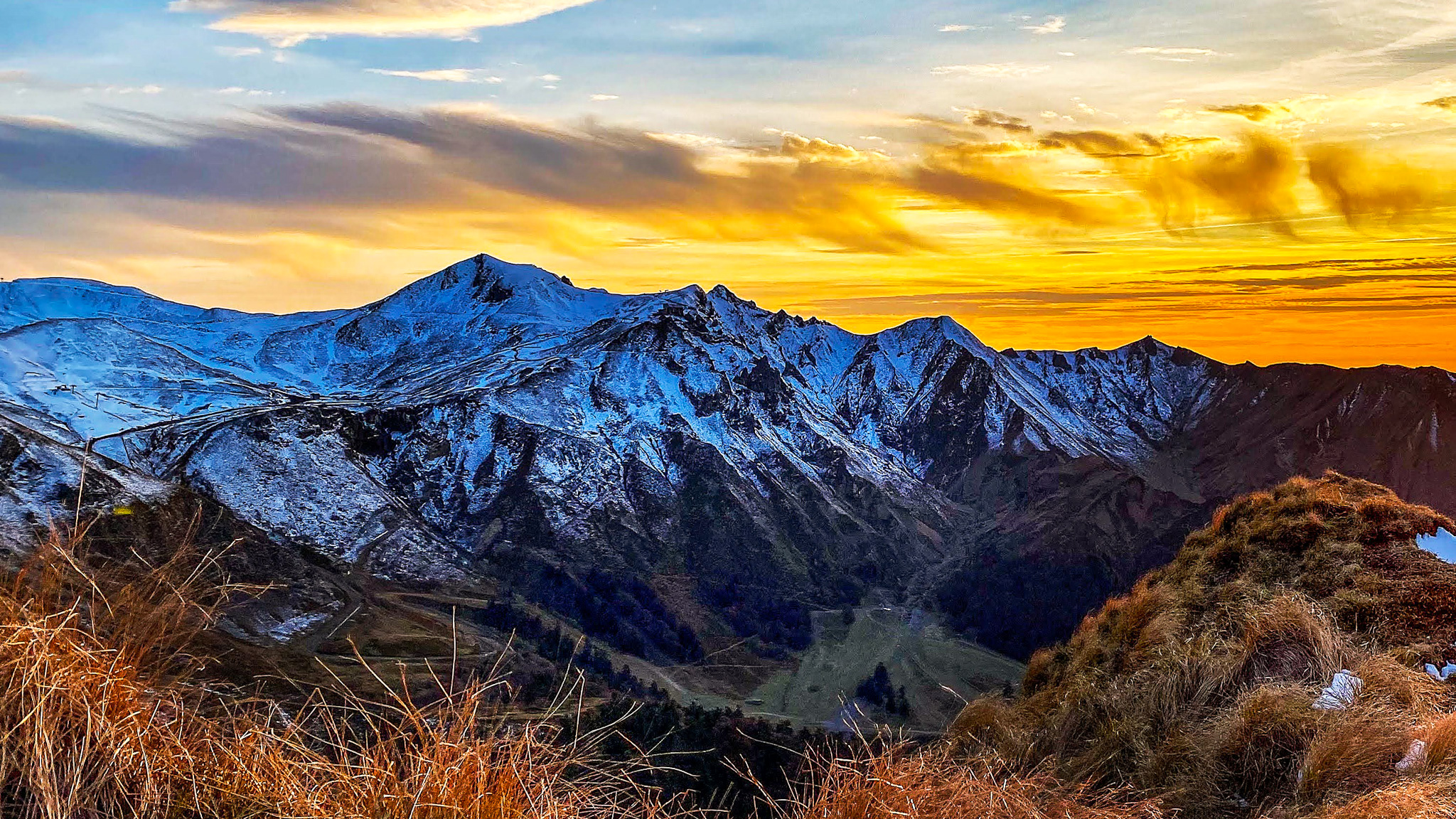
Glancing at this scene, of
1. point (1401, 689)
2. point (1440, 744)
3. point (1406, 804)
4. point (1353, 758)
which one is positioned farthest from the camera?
point (1401, 689)

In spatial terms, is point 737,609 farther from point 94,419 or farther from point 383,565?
point 94,419

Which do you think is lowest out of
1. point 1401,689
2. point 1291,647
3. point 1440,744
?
point 1291,647

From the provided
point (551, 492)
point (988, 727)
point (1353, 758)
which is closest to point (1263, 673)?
point (1353, 758)

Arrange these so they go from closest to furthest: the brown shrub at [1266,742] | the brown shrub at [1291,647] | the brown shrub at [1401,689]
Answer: the brown shrub at [1266,742] < the brown shrub at [1401,689] < the brown shrub at [1291,647]

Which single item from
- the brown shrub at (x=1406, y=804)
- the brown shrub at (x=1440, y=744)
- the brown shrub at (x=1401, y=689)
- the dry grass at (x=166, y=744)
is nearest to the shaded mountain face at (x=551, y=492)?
the dry grass at (x=166, y=744)

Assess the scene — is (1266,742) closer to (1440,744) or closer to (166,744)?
(1440,744)

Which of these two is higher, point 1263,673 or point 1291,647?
point 1291,647

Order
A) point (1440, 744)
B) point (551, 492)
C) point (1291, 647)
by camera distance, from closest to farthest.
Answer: point (1440, 744) → point (1291, 647) → point (551, 492)

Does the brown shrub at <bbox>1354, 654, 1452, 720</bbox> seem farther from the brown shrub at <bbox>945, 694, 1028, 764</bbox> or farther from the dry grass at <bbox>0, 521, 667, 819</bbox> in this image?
the dry grass at <bbox>0, 521, 667, 819</bbox>

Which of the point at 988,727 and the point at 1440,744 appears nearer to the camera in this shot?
the point at 1440,744

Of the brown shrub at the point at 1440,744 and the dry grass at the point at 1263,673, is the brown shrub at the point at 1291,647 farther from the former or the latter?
the brown shrub at the point at 1440,744

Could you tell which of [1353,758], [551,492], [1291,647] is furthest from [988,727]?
[551,492]

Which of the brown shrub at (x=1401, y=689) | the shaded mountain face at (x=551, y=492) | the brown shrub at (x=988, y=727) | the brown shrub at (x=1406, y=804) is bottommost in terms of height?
the shaded mountain face at (x=551, y=492)

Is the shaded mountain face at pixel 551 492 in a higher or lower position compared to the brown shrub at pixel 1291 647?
lower
